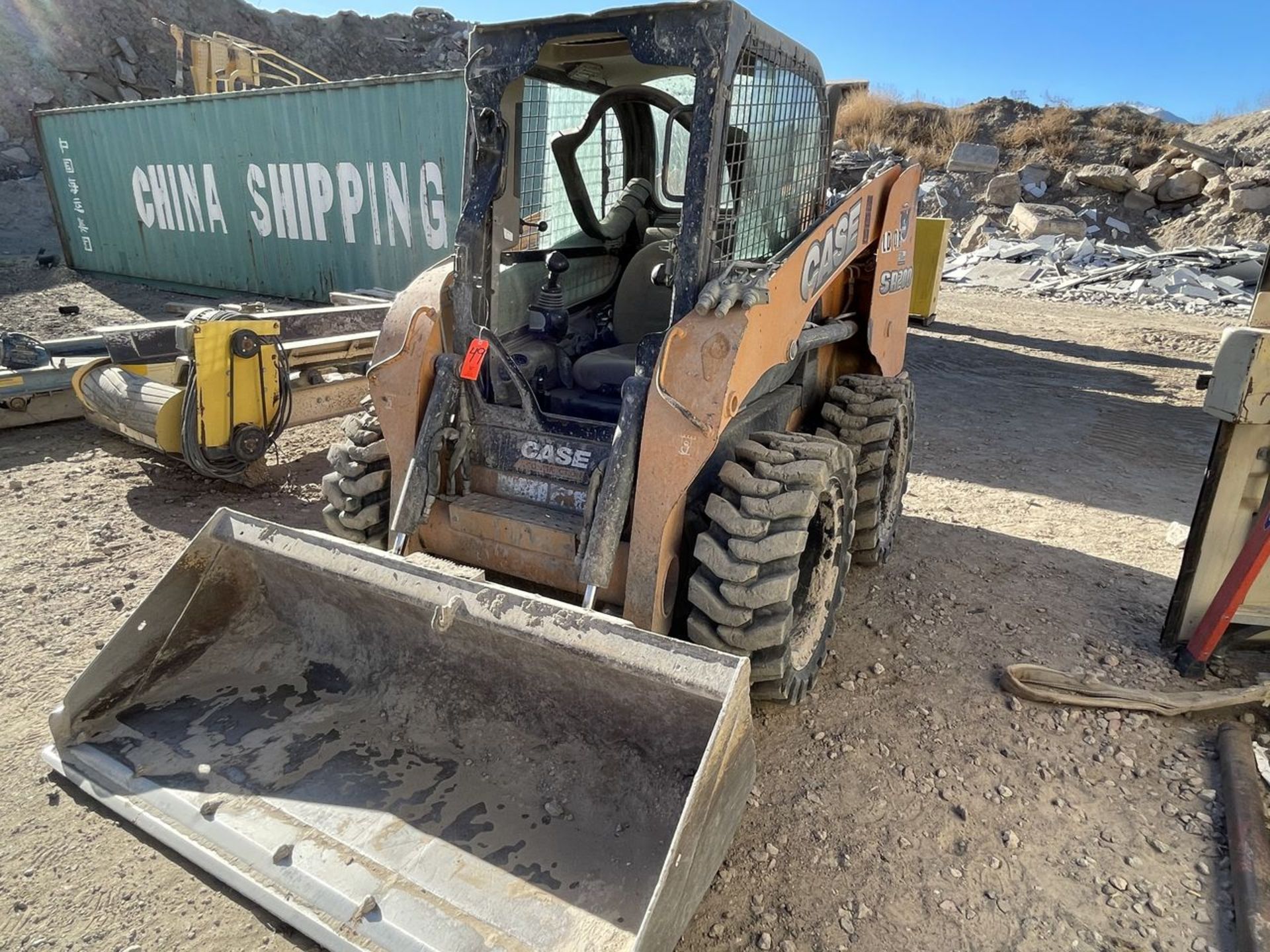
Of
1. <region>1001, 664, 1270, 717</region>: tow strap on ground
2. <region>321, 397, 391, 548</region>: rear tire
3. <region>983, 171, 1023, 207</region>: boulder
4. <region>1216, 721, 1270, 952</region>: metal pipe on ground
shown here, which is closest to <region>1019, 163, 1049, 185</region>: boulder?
<region>983, 171, 1023, 207</region>: boulder

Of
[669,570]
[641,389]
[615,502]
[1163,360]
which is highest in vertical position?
[641,389]

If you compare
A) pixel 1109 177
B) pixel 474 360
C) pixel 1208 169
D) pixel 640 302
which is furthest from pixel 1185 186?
pixel 474 360

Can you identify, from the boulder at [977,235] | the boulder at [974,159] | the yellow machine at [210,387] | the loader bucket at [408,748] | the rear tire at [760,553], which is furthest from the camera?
the boulder at [974,159]

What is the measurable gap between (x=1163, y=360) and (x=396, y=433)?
11455 millimetres

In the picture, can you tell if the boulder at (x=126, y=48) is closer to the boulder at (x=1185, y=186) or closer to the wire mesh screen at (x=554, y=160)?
the wire mesh screen at (x=554, y=160)

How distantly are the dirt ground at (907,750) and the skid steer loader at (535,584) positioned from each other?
25 cm

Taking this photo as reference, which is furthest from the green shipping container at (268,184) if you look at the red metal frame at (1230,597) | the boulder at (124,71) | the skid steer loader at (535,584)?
the boulder at (124,71)

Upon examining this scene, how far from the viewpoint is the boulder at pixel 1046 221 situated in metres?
20.1

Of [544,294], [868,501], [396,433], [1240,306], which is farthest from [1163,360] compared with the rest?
[396,433]

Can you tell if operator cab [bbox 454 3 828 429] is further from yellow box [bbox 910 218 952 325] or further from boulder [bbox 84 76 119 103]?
boulder [bbox 84 76 119 103]

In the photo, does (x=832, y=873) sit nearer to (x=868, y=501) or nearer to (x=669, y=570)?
(x=669, y=570)

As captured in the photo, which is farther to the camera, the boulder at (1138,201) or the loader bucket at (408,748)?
the boulder at (1138,201)

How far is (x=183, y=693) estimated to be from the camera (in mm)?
2912

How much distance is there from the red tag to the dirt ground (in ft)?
5.93
